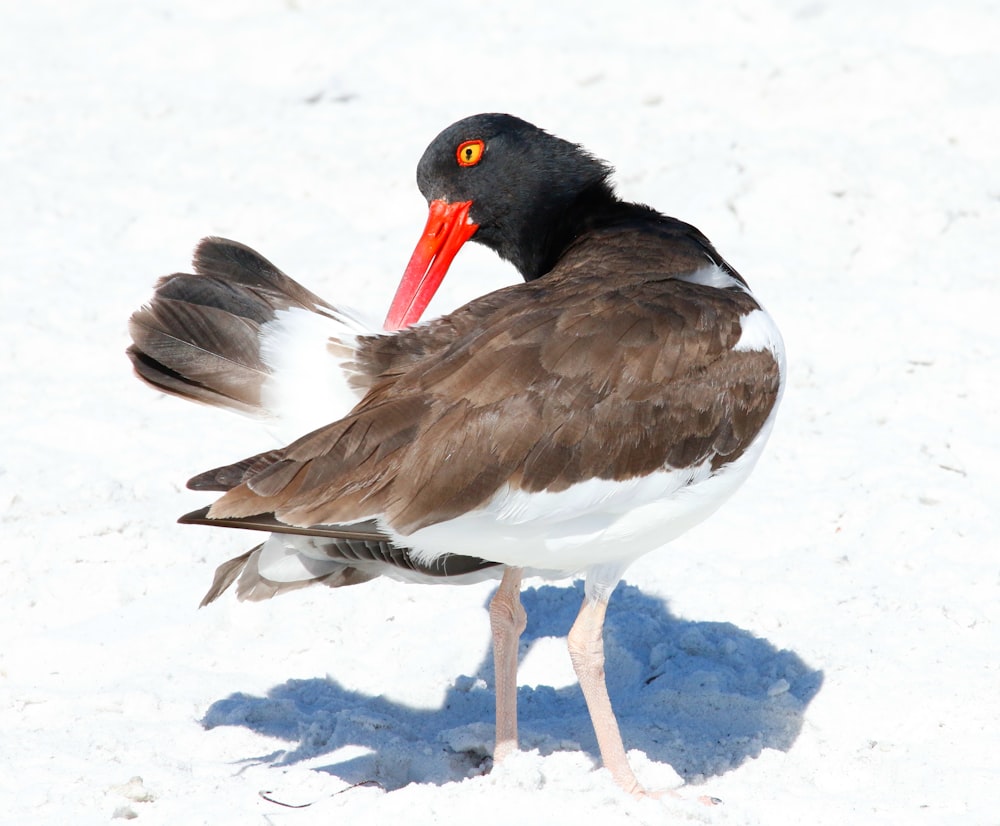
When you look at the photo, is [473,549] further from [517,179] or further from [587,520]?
[517,179]

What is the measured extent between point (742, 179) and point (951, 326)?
1784 millimetres

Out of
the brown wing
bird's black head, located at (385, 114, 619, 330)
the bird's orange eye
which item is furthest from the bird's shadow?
the bird's orange eye

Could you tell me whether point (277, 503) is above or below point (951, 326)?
below

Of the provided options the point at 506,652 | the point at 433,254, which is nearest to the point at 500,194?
the point at 433,254

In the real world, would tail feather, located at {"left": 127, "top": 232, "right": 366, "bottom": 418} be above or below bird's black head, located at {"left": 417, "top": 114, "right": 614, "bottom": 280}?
below

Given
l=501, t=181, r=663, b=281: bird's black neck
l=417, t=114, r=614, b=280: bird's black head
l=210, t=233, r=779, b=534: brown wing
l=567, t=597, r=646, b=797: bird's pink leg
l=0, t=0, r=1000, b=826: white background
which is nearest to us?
l=210, t=233, r=779, b=534: brown wing

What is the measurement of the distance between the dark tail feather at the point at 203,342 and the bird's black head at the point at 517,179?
94 centimetres

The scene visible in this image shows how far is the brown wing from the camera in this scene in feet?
12.3

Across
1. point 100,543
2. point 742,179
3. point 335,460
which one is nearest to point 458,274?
point 742,179

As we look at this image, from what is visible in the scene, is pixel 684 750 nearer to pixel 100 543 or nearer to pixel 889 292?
pixel 100 543

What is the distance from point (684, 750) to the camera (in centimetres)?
459

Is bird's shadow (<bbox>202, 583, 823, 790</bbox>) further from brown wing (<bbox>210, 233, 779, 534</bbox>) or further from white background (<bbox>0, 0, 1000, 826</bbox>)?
brown wing (<bbox>210, 233, 779, 534</bbox>)

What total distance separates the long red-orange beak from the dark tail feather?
0.68 meters

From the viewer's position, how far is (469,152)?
4934 millimetres
